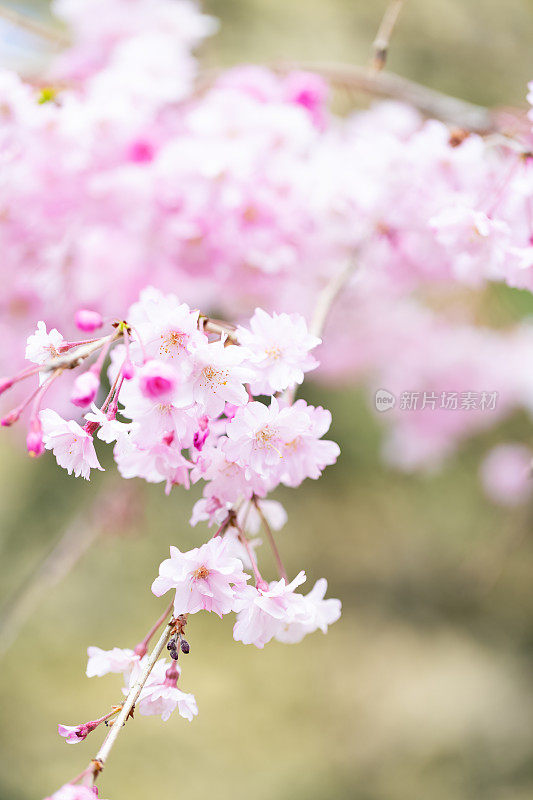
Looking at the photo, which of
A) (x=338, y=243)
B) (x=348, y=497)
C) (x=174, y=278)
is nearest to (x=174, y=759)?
(x=348, y=497)

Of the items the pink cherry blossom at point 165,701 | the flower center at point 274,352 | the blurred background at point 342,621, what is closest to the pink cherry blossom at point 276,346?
the flower center at point 274,352

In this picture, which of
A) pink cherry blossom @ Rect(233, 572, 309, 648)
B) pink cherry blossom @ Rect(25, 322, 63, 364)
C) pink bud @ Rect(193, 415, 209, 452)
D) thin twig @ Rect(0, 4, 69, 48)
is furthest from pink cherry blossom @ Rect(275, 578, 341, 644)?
thin twig @ Rect(0, 4, 69, 48)

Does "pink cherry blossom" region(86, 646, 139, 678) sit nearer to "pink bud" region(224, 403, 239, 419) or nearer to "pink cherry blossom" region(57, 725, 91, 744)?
"pink cherry blossom" region(57, 725, 91, 744)

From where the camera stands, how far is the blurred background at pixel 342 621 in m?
1.75

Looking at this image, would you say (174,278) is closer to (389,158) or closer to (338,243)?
(338,243)

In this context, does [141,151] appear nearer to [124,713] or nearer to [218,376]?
[218,376]

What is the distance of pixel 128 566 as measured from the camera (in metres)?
2.03

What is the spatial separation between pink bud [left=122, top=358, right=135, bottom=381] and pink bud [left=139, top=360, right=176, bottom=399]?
0.02 metres

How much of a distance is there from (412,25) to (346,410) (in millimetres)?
1306

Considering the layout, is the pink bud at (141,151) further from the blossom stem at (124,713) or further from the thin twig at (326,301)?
the blossom stem at (124,713)

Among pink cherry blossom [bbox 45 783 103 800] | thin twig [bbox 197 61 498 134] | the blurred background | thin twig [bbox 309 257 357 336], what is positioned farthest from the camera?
the blurred background

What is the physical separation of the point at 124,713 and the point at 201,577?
0.10 meters

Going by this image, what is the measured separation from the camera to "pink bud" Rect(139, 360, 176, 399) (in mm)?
396

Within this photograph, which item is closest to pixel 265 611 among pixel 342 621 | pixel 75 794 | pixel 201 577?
pixel 201 577
